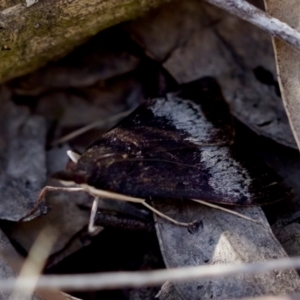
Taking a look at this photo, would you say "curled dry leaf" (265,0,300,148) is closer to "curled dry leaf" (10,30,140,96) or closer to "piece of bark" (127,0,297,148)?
"piece of bark" (127,0,297,148)

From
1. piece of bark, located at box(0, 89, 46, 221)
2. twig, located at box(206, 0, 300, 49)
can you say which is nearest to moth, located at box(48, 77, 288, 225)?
piece of bark, located at box(0, 89, 46, 221)

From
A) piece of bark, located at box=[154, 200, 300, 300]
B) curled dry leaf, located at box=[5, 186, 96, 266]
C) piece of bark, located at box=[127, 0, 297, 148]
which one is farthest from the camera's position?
piece of bark, located at box=[127, 0, 297, 148]

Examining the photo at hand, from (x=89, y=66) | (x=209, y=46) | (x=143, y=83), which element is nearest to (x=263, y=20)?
(x=209, y=46)

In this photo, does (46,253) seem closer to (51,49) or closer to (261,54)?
(51,49)

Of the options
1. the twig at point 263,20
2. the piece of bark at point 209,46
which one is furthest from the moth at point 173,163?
the twig at point 263,20

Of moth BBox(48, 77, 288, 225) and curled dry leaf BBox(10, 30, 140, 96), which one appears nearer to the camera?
moth BBox(48, 77, 288, 225)

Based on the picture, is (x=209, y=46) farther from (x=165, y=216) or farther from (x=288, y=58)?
(x=165, y=216)
